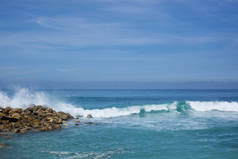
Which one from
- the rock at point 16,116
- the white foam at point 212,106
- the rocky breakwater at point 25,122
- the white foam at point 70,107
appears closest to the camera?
the rocky breakwater at point 25,122

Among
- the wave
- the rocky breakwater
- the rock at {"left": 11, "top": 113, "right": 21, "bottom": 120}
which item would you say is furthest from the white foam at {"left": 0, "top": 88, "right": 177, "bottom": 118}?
the rock at {"left": 11, "top": 113, "right": 21, "bottom": 120}

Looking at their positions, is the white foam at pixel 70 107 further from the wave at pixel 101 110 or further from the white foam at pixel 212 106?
the white foam at pixel 212 106

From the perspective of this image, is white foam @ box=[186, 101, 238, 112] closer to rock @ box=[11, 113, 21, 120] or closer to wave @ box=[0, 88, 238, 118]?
wave @ box=[0, 88, 238, 118]

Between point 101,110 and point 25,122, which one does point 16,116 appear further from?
point 101,110

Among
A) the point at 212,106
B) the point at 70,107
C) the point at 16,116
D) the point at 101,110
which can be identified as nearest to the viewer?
the point at 16,116

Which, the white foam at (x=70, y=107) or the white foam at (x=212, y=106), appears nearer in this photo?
the white foam at (x=70, y=107)

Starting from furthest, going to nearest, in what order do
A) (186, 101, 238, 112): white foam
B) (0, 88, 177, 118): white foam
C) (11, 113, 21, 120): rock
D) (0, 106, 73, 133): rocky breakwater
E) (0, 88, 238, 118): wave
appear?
1. (186, 101, 238, 112): white foam
2. (0, 88, 238, 118): wave
3. (0, 88, 177, 118): white foam
4. (11, 113, 21, 120): rock
5. (0, 106, 73, 133): rocky breakwater

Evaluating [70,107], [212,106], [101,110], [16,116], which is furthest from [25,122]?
[212,106]

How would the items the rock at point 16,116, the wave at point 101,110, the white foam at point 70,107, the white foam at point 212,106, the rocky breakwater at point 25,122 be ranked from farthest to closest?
the white foam at point 212,106
the wave at point 101,110
the white foam at point 70,107
the rock at point 16,116
the rocky breakwater at point 25,122

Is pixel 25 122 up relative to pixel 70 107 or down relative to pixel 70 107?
down

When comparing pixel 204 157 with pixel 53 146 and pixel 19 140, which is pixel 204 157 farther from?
pixel 19 140

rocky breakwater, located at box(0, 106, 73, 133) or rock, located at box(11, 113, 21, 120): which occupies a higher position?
rock, located at box(11, 113, 21, 120)

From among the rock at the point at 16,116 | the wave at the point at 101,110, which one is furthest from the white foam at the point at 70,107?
the rock at the point at 16,116

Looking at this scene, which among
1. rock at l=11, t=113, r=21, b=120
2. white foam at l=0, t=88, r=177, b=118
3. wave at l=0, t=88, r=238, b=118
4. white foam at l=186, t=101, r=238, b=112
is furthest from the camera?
white foam at l=186, t=101, r=238, b=112
